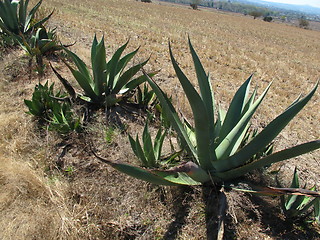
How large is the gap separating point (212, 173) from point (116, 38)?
6.90 meters

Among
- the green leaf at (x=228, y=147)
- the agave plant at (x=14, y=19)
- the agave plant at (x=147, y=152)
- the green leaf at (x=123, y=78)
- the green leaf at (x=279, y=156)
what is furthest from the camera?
the agave plant at (x=14, y=19)

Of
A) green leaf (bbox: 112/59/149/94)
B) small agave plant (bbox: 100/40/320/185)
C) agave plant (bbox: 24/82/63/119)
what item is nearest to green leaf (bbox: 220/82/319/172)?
small agave plant (bbox: 100/40/320/185)

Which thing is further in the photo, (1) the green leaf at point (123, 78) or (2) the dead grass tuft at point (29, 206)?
(1) the green leaf at point (123, 78)

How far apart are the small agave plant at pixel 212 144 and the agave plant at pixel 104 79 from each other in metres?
1.22

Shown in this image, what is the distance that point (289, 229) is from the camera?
205 centimetres

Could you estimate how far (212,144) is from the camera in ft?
6.75

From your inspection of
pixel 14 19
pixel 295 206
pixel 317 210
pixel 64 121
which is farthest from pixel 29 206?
pixel 14 19

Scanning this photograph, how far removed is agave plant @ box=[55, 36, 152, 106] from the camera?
3.02 m

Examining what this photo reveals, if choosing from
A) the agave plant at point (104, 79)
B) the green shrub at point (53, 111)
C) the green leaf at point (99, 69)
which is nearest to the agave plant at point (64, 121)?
the green shrub at point (53, 111)

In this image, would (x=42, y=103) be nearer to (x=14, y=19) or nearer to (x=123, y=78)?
(x=123, y=78)

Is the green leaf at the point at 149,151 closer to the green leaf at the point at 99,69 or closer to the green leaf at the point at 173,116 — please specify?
the green leaf at the point at 173,116

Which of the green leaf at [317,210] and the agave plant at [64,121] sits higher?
the agave plant at [64,121]

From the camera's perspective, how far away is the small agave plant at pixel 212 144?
1.69 m

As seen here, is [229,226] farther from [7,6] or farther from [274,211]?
[7,6]
